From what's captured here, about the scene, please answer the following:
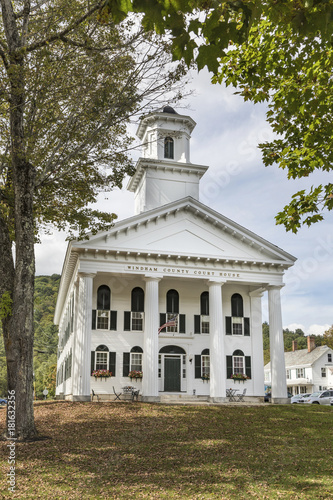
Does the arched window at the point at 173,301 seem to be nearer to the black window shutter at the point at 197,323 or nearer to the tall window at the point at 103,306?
the black window shutter at the point at 197,323

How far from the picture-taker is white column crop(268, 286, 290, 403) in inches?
1089

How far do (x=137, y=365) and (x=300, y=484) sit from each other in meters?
19.4

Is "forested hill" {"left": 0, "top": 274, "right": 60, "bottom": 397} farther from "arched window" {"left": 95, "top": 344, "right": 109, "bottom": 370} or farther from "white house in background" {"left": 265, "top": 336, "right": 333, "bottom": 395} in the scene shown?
"arched window" {"left": 95, "top": 344, "right": 109, "bottom": 370}

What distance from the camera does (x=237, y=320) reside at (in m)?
31.3

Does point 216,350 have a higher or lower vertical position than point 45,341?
lower

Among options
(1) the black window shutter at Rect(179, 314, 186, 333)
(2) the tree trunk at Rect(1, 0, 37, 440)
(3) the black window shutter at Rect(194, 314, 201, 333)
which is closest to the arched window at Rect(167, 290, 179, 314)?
(1) the black window shutter at Rect(179, 314, 186, 333)

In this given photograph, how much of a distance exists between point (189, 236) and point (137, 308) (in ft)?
17.8

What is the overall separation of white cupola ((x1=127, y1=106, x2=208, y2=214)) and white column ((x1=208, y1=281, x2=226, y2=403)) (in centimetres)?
878

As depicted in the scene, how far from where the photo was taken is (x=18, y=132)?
45.2 ft

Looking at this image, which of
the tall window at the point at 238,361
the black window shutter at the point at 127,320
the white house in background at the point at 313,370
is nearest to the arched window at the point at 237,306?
the tall window at the point at 238,361

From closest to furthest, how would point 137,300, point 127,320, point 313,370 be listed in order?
point 127,320 < point 137,300 < point 313,370

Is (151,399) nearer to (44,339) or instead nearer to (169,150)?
(169,150)

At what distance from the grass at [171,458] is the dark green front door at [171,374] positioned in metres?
9.79

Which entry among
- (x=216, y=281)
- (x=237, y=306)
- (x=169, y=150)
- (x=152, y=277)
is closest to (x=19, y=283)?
(x=152, y=277)
